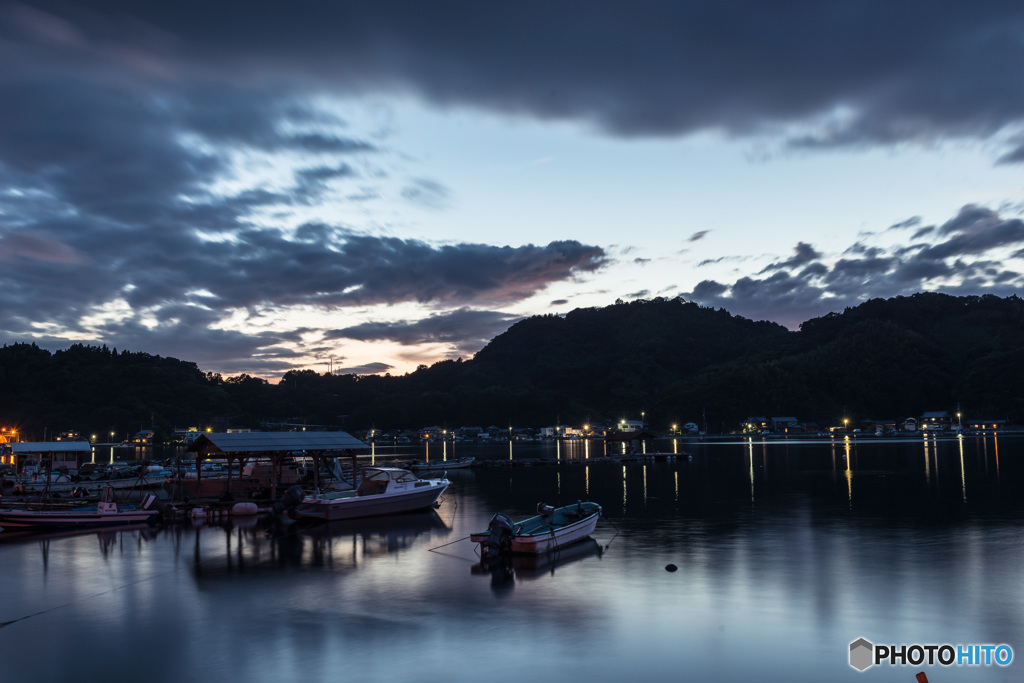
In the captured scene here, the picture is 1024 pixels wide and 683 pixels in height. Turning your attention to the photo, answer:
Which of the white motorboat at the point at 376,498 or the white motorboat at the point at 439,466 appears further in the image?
the white motorboat at the point at 439,466

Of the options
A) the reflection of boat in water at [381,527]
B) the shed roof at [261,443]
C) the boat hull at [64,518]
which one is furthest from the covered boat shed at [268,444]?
the boat hull at [64,518]

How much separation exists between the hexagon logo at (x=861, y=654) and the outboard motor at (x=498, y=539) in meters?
11.9

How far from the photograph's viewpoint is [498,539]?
77.6ft

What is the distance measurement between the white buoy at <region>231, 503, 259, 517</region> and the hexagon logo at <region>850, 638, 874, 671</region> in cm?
3249

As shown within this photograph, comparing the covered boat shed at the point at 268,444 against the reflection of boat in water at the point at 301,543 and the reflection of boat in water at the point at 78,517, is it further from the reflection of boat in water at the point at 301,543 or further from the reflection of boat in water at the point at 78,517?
the reflection of boat in water at the point at 78,517

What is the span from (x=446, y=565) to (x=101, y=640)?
10747mm

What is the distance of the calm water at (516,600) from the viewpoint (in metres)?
13.7

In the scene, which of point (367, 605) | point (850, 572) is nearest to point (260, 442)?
point (367, 605)

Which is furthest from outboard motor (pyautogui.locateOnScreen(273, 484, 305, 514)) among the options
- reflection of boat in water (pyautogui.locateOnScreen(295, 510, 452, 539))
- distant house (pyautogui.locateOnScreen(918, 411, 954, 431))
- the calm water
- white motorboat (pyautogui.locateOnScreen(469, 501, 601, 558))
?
distant house (pyautogui.locateOnScreen(918, 411, 954, 431))

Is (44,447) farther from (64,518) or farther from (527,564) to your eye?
(527,564)

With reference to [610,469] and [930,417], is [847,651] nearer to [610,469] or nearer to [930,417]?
[610,469]

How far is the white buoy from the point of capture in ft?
125

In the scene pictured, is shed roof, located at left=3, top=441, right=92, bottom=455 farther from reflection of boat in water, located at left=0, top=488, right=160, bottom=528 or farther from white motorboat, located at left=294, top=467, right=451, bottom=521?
white motorboat, located at left=294, top=467, right=451, bottom=521

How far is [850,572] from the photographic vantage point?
21.2 metres
